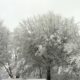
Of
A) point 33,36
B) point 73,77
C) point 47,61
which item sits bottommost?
point 73,77

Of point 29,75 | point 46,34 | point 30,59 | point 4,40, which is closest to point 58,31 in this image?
point 46,34

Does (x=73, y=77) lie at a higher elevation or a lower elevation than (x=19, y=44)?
lower

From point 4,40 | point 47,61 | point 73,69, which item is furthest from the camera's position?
point 4,40

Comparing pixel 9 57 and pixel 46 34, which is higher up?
pixel 46 34

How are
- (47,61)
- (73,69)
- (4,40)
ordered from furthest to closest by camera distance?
1. (4,40)
2. (47,61)
3. (73,69)

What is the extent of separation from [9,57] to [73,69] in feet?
35.6

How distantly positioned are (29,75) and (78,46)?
634cm

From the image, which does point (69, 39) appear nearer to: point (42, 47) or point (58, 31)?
point (58, 31)

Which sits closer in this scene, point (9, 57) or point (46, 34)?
point (46, 34)

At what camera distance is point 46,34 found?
2166 cm

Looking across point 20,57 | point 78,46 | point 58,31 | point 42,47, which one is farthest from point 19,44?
point 78,46

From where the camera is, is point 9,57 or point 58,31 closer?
point 58,31

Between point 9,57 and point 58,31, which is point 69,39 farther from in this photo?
point 9,57

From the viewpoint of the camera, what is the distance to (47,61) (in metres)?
21.3
